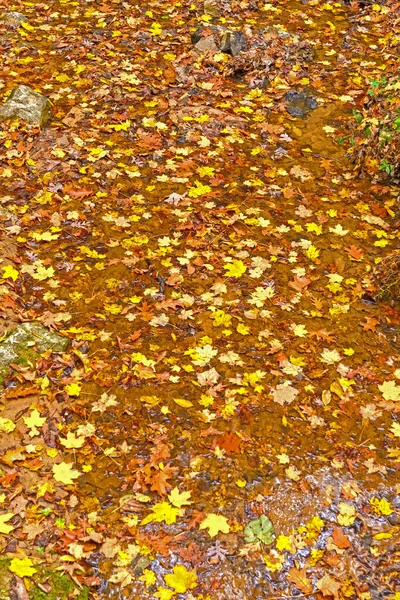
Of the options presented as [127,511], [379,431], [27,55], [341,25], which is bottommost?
[127,511]

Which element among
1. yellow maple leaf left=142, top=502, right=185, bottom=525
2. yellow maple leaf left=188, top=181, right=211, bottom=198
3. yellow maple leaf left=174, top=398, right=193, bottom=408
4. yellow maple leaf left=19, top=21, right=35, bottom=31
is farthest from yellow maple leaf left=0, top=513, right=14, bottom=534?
yellow maple leaf left=19, top=21, right=35, bottom=31

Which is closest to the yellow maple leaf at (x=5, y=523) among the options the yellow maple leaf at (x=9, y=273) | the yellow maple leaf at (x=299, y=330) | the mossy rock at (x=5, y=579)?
the mossy rock at (x=5, y=579)

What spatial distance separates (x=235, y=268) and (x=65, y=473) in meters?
2.28

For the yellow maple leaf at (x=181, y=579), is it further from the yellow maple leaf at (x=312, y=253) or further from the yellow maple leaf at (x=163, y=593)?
the yellow maple leaf at (x=312, y=253)

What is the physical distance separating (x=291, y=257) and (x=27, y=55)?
16.4 feet

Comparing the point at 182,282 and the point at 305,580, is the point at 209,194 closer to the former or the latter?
the point at 182,282

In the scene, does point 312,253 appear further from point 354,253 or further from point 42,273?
point 42,273

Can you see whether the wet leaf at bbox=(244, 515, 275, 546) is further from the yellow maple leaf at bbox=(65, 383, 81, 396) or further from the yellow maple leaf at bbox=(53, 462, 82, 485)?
the yellow maple leaf at bbox=(65, 383, 81, 396)

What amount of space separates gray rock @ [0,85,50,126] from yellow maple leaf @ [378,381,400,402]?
465cm

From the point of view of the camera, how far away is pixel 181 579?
10.5 feet

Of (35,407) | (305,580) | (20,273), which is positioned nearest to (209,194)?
(20,273)

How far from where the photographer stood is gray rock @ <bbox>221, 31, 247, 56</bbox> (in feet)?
25.1

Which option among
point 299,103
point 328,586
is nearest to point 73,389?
point 328,586

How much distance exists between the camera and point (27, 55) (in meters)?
7.70
